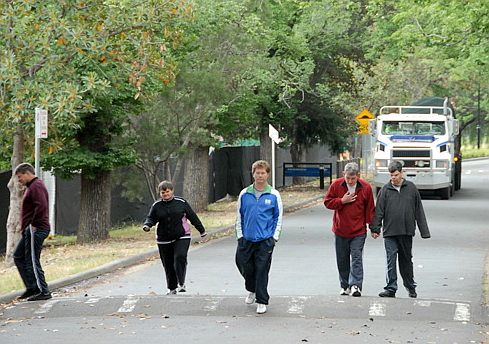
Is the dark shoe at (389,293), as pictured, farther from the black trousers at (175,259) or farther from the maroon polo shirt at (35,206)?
the maroon polo shirt at (35,206)

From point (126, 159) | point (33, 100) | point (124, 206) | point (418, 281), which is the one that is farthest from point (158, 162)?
point (418, 281)

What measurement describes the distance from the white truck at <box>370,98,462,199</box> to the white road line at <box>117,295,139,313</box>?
24.2 m

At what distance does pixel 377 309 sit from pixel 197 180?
20.6m

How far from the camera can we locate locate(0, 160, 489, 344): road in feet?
38.0

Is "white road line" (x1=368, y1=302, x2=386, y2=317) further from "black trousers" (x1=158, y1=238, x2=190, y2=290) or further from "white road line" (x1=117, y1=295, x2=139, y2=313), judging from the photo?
"white road line" (x1=117, y1=295, x2=139, y2=313)

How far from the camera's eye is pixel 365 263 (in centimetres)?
1916

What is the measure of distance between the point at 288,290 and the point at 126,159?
8.81 meters

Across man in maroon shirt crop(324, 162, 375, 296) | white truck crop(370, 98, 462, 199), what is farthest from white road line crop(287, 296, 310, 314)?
white truck crop(370, 98, 462, 199)

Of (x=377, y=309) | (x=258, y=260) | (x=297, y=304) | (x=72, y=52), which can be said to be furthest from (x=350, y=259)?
(x=72, y=52)

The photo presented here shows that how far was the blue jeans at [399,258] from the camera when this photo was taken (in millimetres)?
14094

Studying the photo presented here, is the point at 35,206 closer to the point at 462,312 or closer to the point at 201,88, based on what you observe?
the point at 462,312

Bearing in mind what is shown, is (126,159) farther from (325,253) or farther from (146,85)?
(325,253)

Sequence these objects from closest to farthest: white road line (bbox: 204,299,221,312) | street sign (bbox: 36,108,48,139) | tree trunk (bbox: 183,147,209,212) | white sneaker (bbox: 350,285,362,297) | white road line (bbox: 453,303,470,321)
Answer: white road line (bbox: 453,303,470,321) → white road line (bbox: 204,299,221,312) → white sneaker (bbox: 350,285,362,297) → street sign (bbox: 36,108,48,139) → tree trunk (bbox: 183,147,209,212)

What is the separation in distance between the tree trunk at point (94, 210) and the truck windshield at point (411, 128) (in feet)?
51.8
